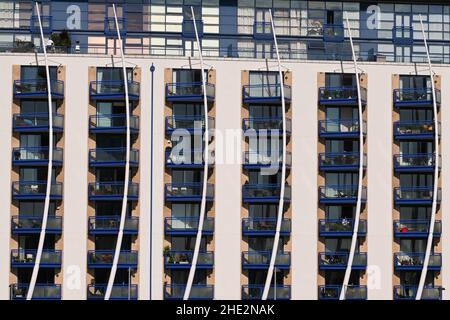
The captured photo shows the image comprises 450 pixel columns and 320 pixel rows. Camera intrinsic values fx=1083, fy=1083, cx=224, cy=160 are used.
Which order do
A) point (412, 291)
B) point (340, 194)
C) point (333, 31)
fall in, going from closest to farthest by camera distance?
point (412, 291), point (340, 194), point (333, 31)

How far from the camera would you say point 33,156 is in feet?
226

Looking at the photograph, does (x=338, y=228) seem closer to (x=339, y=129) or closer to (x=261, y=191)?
(x=261, y=191)

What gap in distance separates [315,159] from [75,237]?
16.4 metres

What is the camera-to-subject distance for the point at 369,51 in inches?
3046

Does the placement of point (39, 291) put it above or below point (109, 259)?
below

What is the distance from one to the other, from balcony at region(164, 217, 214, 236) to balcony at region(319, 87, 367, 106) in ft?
36.1

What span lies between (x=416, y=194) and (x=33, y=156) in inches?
987

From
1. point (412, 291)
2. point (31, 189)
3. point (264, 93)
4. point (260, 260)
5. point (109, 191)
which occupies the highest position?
point (264, 93)

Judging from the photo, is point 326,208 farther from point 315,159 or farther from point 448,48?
point 448,48

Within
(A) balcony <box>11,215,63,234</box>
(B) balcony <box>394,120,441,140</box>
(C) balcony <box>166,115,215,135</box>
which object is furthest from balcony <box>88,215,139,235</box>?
(B) balcony <box>394,120,441,140</box>

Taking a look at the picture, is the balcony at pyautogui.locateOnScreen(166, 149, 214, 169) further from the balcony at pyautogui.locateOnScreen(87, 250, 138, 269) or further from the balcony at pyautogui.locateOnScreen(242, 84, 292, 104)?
the balcony at pyautogui.locateOnScreen(87, 250, 138, 269)

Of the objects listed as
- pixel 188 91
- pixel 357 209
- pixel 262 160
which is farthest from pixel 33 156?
pixel 357 209

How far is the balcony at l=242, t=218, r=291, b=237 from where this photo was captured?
69.4m

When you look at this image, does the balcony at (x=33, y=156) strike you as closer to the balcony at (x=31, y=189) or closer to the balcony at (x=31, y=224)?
the balcony at (x=31, y=189)
